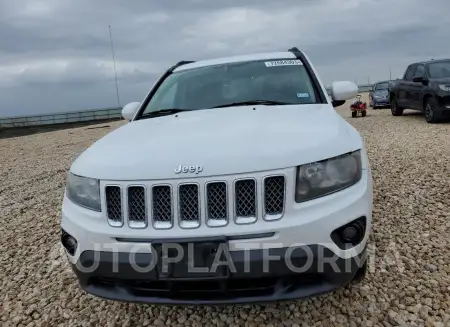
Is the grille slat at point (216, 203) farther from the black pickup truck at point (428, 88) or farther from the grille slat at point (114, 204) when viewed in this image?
the black pickup truck at point (428, 88)

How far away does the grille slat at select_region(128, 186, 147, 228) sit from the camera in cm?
207

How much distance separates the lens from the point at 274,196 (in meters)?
1.99

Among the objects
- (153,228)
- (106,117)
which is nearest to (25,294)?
(153,228)

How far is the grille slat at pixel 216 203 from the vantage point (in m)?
1.98

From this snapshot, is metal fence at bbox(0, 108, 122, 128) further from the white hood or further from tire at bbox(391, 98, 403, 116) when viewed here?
the white hood

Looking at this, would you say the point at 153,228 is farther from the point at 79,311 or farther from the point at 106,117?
the point at 106,117

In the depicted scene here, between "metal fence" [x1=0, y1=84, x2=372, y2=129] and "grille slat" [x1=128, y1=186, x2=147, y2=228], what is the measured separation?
3115 cm

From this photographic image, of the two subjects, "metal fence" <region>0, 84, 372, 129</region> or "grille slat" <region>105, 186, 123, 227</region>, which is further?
"metal fence" <region>0, 84, 372, 129</region>

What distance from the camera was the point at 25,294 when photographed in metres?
3.04

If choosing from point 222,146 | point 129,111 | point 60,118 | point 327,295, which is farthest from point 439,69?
point 60,118

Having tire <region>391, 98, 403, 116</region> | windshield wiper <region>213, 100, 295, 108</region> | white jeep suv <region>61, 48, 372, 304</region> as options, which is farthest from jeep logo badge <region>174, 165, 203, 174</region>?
tire <region>391, 98, 403, 116</region>

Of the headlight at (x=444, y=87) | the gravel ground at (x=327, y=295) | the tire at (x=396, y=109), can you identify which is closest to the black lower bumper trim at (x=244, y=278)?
the gravel ground at (x=327, y=295)

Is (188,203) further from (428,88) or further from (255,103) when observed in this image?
(428,88)

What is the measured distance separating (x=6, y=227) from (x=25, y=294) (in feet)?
6.27
